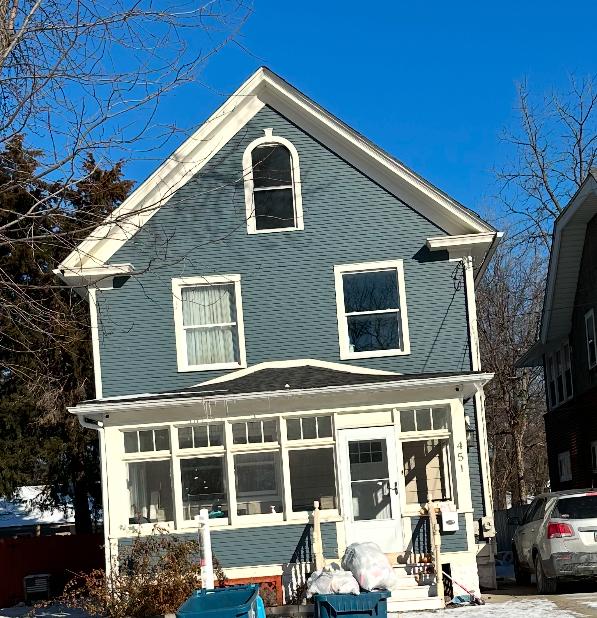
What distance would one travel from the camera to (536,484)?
2111 inches

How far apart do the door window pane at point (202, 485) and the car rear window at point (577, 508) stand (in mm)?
5464

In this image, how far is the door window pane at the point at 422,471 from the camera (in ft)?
57.4

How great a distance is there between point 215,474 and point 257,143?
5.91 m

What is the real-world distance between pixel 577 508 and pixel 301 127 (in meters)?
8.09

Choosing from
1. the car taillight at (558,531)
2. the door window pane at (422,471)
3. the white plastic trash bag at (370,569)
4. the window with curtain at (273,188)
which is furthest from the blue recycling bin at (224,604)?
the window with curtain at (273,188)

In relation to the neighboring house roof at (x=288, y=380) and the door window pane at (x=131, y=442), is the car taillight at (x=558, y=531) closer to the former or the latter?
the neighboring house roof at (x=288, y=380)

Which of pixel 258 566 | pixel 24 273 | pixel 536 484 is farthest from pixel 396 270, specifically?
pixel 536 484

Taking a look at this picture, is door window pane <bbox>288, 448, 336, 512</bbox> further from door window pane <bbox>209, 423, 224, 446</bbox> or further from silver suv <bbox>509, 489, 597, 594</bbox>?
silver suv <bbox>509, 489, 597, 594</bbox>

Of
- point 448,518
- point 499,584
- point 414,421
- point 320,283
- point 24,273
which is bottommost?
point 499,584

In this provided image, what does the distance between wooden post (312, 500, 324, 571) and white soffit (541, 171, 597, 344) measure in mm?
9399

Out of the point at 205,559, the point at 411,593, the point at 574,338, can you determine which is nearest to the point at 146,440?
the point at 205,559

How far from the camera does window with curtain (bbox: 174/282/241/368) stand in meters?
17.9

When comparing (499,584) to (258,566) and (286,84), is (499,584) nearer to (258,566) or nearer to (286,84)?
(258,566)

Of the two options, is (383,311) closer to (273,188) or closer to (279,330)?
(279,330)
